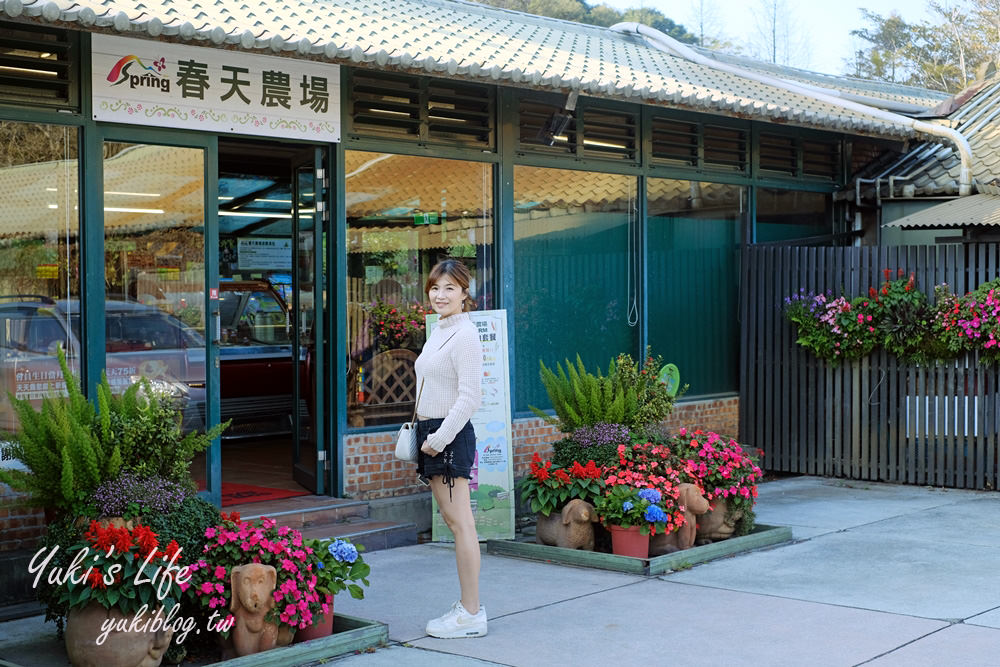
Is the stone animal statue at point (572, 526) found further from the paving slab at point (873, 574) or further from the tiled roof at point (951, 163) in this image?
the tiled roof at point (951, 163)

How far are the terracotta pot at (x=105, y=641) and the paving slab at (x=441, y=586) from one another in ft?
4.07

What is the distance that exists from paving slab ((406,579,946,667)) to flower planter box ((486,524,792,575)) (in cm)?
59

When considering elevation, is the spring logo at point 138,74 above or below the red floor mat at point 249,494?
above

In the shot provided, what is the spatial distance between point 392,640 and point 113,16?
3562 mm

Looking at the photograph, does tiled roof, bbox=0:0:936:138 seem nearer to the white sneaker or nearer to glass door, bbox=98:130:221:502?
glass door, bbox=98:130:221:502

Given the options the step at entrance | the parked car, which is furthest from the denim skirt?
the parked car

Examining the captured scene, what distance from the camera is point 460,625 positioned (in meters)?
5.60

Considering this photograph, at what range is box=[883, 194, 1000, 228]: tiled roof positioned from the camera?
980cm

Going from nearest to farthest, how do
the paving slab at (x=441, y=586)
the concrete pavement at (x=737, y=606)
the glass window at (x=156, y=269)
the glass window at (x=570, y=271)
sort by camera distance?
1. the concrete pavement at (x=737, y=606)
2. the paving slab at (x=441, y=586)
3. the glass window at (x=156, y=269)
4. the glass window at (x=570, y=271)

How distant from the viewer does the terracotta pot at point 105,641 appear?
4.88m

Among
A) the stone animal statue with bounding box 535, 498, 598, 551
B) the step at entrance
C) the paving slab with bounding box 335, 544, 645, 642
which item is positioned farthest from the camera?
the step at entrance

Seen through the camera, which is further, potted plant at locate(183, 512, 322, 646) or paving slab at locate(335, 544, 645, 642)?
paving slab at locate(335, 544, 645, 642)

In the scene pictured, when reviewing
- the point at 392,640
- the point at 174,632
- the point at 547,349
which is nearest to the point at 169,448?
the point at 174,632

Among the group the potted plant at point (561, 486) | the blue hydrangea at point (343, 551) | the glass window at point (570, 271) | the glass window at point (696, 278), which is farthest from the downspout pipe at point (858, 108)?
the blue hydrangea at point (343, 551)
